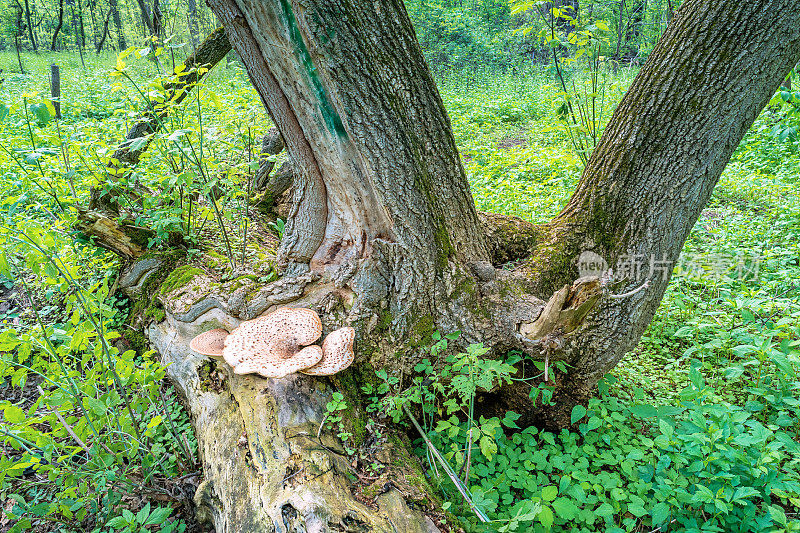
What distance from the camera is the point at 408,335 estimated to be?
8.45ft

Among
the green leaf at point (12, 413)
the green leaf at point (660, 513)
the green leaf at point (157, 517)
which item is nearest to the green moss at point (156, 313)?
the green leaf at point (12, 413)

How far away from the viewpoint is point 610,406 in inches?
101

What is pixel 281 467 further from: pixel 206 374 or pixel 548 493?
pixel 548 493

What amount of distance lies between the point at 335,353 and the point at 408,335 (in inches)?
18.4

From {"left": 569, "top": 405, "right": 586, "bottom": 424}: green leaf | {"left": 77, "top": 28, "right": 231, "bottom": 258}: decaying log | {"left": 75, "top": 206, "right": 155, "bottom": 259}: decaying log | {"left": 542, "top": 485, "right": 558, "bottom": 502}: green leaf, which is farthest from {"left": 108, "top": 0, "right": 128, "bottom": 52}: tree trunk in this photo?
{"left": 542, "top": 485, "right": 558, "bottom": 502}: green leaf

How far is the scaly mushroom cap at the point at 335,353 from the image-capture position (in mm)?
2238

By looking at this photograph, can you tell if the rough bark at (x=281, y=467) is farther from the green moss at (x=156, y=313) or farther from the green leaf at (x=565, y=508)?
the green moss at (x=156, y=313)

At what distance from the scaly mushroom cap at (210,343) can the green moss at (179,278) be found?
2.11 ft

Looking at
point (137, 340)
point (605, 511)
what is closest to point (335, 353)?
point (605, 511)

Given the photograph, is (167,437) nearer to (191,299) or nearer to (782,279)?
(191,299)

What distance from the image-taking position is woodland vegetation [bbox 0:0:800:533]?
198 cm

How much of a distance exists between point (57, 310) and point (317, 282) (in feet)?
8.53

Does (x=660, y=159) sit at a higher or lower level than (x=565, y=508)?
higher

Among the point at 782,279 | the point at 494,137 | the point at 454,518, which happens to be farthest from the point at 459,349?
the point at 494,137
